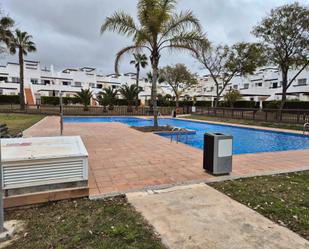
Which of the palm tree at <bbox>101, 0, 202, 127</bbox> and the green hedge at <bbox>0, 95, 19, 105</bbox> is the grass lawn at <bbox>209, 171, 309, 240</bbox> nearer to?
the palm tree at <bbox>101, 0, 202, 127</bbox>

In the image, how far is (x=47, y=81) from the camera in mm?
46250

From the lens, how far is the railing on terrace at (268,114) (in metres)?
14.5

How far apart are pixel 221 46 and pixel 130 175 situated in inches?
976

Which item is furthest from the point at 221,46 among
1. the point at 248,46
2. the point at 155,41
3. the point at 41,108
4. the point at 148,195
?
the point at 148,195

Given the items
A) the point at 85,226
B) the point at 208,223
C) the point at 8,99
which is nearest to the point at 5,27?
the point at 85,226

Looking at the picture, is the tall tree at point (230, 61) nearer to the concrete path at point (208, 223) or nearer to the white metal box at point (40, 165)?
the concrete path at point (208, 223)

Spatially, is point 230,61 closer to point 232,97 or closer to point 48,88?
point 232,97

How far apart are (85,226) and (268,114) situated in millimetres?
16586

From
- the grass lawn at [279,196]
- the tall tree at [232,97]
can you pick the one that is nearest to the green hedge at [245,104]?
the tall tree at [232,97]

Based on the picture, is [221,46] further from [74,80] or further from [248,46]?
[74,80]

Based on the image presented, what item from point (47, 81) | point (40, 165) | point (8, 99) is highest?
point (47, 81)

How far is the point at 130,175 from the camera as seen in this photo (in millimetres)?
4570

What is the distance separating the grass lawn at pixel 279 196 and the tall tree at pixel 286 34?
13.4 meters

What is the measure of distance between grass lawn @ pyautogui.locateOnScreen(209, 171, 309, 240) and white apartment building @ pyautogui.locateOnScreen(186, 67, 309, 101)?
21.1 metres
